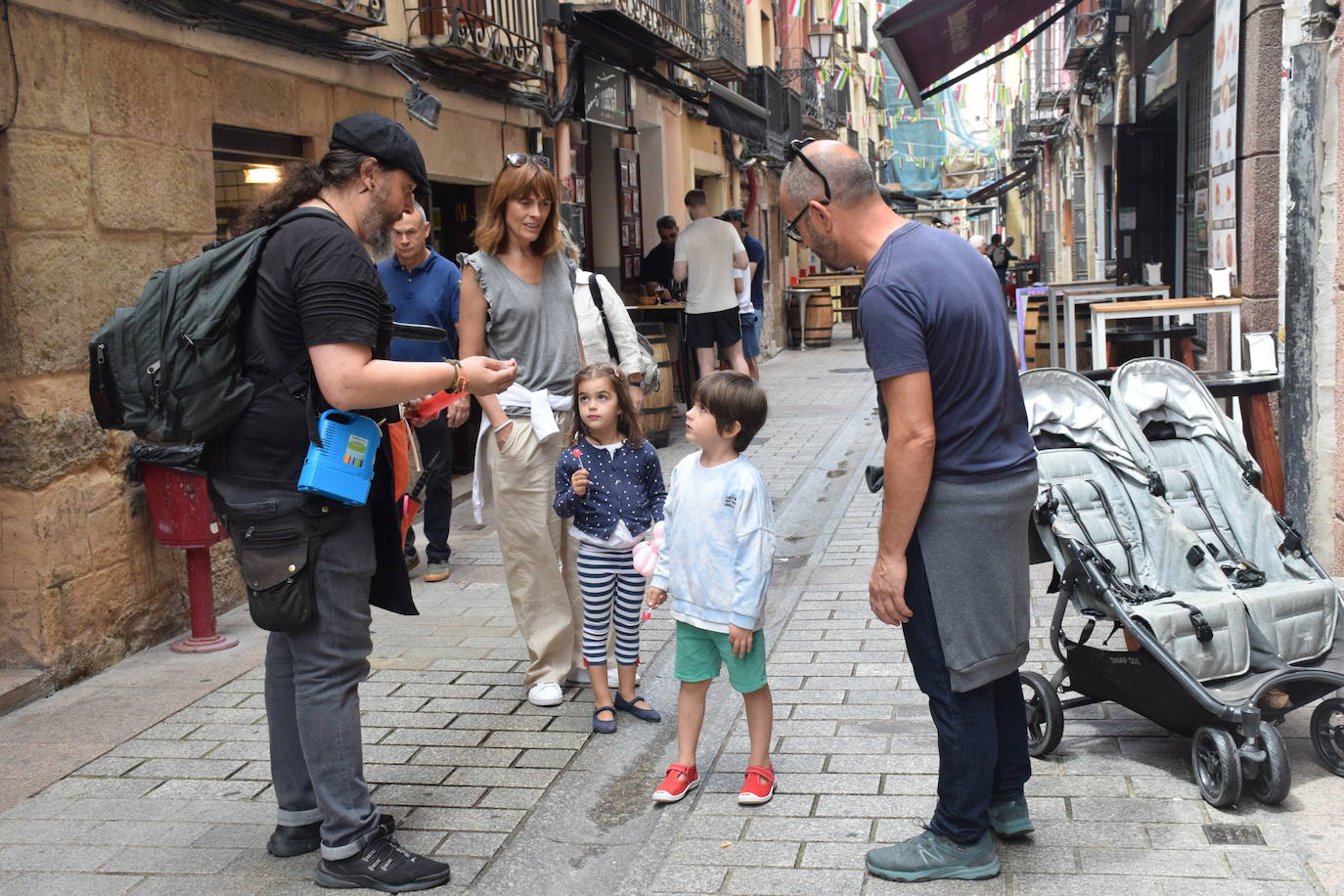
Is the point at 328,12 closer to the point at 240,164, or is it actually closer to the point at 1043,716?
the point at 240,164

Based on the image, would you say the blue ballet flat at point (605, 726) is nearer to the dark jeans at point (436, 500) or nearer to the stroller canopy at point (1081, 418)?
the stroller canopy at point (1081, 418)

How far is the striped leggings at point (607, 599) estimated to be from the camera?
4637 mm

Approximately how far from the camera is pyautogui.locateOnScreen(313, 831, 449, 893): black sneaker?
3471mm

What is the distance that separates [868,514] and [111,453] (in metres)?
4.38

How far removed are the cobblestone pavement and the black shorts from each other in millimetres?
6457

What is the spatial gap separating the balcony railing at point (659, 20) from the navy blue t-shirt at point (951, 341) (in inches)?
372

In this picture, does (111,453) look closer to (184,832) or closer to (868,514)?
(184,832)

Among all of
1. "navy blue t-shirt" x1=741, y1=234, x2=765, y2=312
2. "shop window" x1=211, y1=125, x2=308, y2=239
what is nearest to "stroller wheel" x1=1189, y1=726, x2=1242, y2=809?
"shop window" x1=211, y1=125, x2=308, y2=239

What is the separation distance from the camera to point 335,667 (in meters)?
3.47

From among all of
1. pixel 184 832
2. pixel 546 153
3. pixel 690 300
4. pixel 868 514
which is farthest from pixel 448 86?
pixel 184 832

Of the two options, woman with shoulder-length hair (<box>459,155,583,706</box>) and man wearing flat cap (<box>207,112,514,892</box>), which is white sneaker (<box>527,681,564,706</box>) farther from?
man wearing flat cap (<box>207,112,514,892</box>)

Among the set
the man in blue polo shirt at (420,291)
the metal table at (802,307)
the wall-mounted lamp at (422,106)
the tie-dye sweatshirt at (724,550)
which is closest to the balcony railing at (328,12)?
the wall-mounted lamp at (422,106)

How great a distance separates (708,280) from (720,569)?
837 cm

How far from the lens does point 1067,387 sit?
4.53m
